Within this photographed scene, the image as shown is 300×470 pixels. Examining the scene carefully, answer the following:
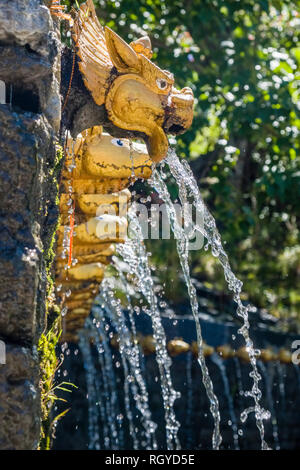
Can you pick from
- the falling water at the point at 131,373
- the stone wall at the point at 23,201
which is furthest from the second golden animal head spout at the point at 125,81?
the falling water at the point at 131,373

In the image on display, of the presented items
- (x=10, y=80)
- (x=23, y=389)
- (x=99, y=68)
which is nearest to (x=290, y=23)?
(x=99, y=68)

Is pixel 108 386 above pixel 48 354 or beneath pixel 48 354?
above

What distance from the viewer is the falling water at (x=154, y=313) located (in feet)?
11.0

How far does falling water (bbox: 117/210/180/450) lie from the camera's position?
3367 mm

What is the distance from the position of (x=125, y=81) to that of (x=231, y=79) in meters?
2.85

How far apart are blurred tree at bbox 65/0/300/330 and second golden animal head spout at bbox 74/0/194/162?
2.34 meters

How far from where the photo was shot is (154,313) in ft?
11.2

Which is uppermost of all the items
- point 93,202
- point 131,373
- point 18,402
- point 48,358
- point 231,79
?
point 231,79

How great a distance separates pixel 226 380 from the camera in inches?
172

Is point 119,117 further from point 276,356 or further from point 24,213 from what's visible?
point 276,356

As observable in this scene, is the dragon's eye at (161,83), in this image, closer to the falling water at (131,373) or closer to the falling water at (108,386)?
the falling water at (131,373)

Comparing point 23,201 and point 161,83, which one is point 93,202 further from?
point 23,201

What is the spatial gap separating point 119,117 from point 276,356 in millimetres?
2971

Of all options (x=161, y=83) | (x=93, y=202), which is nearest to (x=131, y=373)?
(x=93, y=202)
